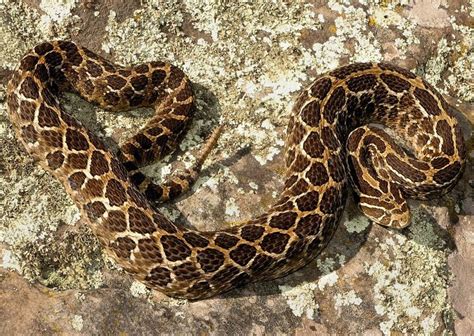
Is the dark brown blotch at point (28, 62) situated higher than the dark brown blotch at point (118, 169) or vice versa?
the dark brown blotch at point (28, 62)

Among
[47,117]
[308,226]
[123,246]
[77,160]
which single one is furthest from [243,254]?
[47,117]

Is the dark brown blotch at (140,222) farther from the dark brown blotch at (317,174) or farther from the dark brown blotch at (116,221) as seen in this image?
the dark brown blotch at (317,174)

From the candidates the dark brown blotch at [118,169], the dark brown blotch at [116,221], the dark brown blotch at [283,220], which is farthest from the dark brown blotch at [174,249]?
the dark brown blotch at [283,220]

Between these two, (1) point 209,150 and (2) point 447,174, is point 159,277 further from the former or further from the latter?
(2) point 447,174

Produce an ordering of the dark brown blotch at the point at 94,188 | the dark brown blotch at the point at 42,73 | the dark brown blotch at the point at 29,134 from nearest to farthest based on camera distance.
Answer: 1. the dark brown blotch at the point at 94,188
2. the dark brown blotch at the point at 29,134
3. the dark brown blotch at the point at 42,73

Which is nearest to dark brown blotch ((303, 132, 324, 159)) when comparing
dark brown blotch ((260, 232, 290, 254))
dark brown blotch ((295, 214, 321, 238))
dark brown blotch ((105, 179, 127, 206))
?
dark brown blotch ((295, 214, 321, 238))

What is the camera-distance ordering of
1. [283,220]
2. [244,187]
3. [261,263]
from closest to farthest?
[261,263] → [283,220] → [244,187]
